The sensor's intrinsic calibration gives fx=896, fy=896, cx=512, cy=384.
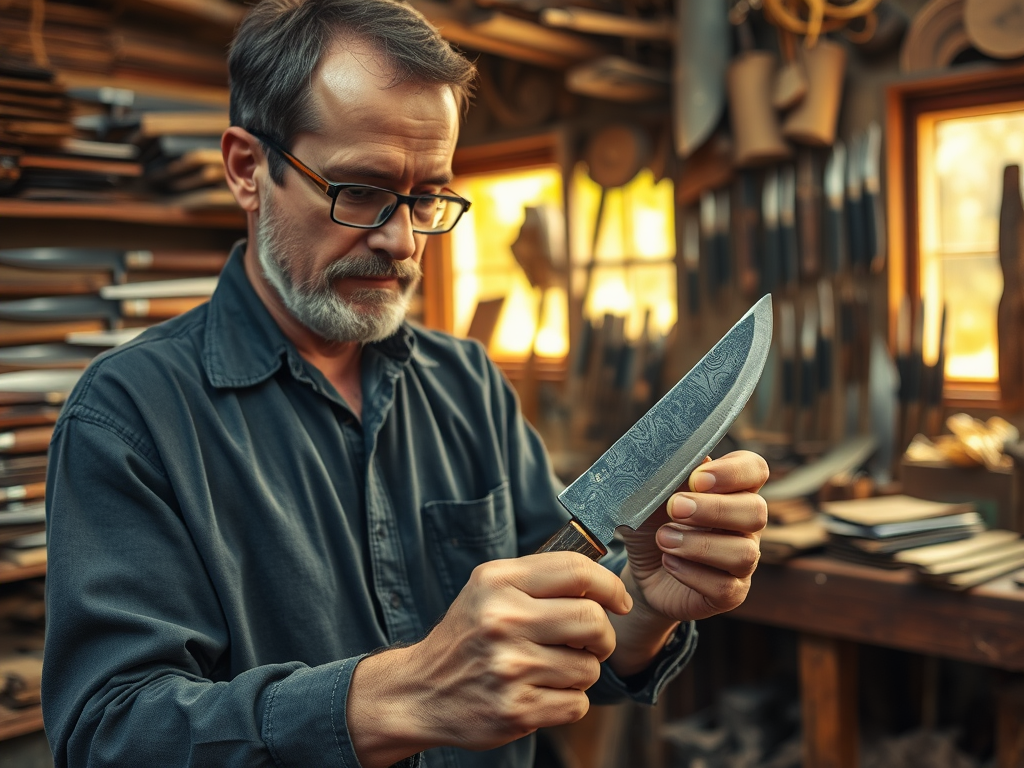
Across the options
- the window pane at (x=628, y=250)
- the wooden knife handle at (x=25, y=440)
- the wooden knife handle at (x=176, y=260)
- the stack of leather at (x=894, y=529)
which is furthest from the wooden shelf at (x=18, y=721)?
the window pane at (x=628, y=250)

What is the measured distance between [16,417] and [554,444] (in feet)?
6.88

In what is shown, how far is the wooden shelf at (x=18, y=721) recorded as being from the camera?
227 cm

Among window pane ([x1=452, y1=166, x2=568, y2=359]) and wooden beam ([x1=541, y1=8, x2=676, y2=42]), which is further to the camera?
window pane ([x1=452, y1=166, x2=568, y2=359])

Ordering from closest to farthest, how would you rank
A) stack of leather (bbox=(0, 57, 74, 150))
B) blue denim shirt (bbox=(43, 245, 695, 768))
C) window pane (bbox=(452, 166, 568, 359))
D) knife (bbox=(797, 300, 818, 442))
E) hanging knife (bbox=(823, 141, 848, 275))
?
blue denim shirt (bbox=(43, 245, 695, 768)), stack of leather (bbox=(0, 57, 74, 150)), hanging knife (bbox=(823, 141, 848, 275)), knife (bbox=(797, 300, 818, 442)), window pane (bbox=(452, 166, 568, 359))

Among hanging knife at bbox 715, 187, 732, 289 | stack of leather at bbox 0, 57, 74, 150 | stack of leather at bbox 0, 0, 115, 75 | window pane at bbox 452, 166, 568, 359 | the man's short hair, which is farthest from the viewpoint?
window pane at bbox 452, 166, 568, 359

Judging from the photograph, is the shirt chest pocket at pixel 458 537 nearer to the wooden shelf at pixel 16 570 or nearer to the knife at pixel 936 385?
the wooden shelf at pixel 16 570

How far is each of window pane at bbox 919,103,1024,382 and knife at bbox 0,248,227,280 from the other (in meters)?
2.28

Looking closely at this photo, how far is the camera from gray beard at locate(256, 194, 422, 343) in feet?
3.92

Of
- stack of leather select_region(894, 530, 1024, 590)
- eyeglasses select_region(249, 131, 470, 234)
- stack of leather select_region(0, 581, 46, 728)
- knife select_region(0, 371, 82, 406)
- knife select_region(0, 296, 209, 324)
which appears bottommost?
stack of leather select_region(0, 581, 46, 728)

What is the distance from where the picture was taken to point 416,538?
128cm

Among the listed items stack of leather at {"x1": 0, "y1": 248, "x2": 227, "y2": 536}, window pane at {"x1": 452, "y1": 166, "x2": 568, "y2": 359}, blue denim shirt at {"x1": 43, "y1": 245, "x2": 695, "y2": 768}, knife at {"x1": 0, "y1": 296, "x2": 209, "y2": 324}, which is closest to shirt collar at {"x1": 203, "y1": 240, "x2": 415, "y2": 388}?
blue denim shirt at {"x1": 43, "y1": 245, "x2": 695, "y2": 768}

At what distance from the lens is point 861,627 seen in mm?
2318

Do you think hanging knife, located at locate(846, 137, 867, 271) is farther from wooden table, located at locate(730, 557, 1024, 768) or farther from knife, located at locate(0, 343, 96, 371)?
knife, located at locate(0, 343, 96, 371)

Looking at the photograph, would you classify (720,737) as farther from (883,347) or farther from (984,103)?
(984,103)
